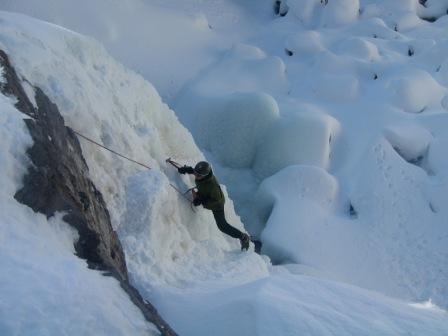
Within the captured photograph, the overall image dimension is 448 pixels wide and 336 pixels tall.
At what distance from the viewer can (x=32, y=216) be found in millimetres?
3072

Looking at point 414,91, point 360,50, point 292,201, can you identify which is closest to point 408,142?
point 414,91

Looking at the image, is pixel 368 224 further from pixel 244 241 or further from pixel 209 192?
pixel 209 192

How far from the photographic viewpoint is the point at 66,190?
341 centimetres

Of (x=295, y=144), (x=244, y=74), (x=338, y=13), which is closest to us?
(x=295, y=144)

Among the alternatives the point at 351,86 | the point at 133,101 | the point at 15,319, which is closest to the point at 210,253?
the point at 133,101

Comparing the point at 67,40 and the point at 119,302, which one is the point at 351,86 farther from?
the point at 119,302

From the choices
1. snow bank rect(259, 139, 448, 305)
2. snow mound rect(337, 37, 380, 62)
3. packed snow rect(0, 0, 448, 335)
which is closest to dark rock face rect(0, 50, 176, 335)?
packed snow rect(0, 0, 448, 335)

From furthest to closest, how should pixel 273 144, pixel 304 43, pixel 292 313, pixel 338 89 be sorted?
pixel 304 43 → pixel 338 89 → pixel 273 144 → pixel 292 313

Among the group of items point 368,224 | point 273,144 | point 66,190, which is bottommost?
point 368,224

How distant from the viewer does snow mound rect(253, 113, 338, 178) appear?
32.6 ft

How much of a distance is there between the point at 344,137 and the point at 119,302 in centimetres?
825

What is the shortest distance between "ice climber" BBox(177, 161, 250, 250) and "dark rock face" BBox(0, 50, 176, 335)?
4.60 ft

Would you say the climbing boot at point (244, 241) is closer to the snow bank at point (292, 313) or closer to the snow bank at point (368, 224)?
the snow bank at point (292, 313)

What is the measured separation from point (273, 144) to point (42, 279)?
7854 mm
